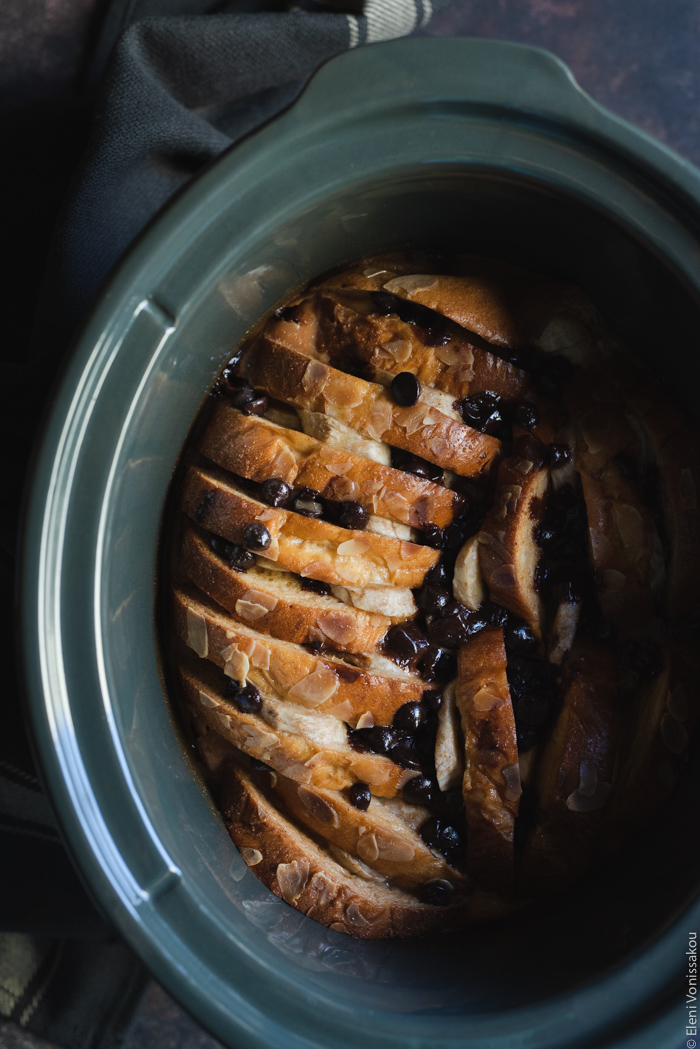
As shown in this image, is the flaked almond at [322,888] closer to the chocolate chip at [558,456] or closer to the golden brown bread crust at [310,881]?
the golden brown bread crust at [310,881]

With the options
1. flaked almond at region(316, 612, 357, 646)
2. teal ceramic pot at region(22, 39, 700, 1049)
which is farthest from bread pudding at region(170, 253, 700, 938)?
teal ceramic pot at region(22, 39, 700, 1049)

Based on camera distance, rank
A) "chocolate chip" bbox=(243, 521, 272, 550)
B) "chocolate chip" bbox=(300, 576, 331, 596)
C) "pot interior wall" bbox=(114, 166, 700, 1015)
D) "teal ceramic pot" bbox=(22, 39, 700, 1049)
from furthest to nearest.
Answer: "chocolate chip" bbox=(300, 576, 331, 596)
"chocolate chip" bbox=(243, 521, 272, 550)
"pot interior wall" bbox=(114, 166, 700, 1015)
"teal ceramic pot" bbox=(22, 39, 700, 1049)

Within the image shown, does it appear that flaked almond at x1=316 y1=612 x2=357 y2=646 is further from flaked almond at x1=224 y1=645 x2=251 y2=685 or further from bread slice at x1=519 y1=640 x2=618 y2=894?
bread slice at x1=519 y1=640 x2=618 y2=894

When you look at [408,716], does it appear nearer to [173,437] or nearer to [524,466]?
[524,466]

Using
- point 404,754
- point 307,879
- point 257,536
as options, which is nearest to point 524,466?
point 257,536

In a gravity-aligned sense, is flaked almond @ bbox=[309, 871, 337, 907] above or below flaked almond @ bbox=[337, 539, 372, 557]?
below

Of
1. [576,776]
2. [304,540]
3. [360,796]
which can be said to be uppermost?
[304,540]

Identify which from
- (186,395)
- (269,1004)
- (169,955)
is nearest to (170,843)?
(169,955)

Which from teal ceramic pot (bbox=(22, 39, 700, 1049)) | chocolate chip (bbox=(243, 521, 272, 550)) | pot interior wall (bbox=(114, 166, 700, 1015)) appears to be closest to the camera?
teal ceramic pot (bbox=(22, 39, 700, 1049))
